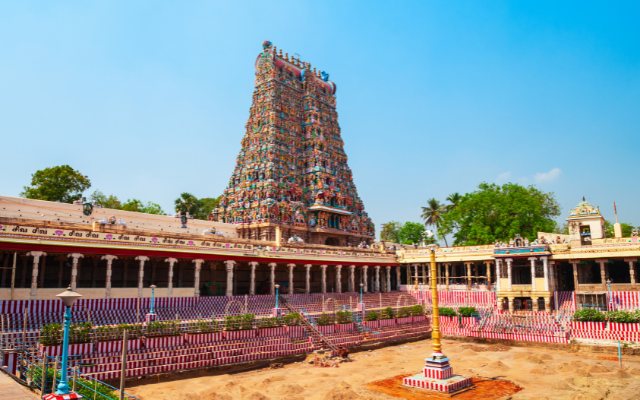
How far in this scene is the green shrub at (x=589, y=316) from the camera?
3167 cm

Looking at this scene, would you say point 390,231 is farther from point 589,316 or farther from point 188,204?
point 589,316

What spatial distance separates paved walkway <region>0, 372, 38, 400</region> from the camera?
40.9 ft

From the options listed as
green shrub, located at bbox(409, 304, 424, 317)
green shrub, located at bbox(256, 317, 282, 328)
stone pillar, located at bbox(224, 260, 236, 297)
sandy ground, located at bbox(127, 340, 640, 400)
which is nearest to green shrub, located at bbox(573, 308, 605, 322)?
sandy ground, located at bbox(127, 340, 640, 400)

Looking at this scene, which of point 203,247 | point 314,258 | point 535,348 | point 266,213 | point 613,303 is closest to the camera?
point 535,348

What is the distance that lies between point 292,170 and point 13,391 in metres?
49.3

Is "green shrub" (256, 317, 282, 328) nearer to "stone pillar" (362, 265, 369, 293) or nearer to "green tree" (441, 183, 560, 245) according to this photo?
"stone pillar" (362, 265, 369, 293)

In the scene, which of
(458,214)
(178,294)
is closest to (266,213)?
(178,294)

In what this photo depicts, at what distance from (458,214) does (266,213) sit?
26.5m

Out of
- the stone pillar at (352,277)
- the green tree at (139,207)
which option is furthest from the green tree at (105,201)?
the stone pillar at (352,277)

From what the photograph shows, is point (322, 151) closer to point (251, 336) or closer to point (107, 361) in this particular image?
point (251, 336)

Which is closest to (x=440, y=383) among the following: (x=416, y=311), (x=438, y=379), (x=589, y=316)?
(x=438, y=379)

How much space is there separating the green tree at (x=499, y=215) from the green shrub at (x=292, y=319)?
107 feet

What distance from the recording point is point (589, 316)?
1266 inches

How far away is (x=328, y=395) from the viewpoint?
19.0 meters
